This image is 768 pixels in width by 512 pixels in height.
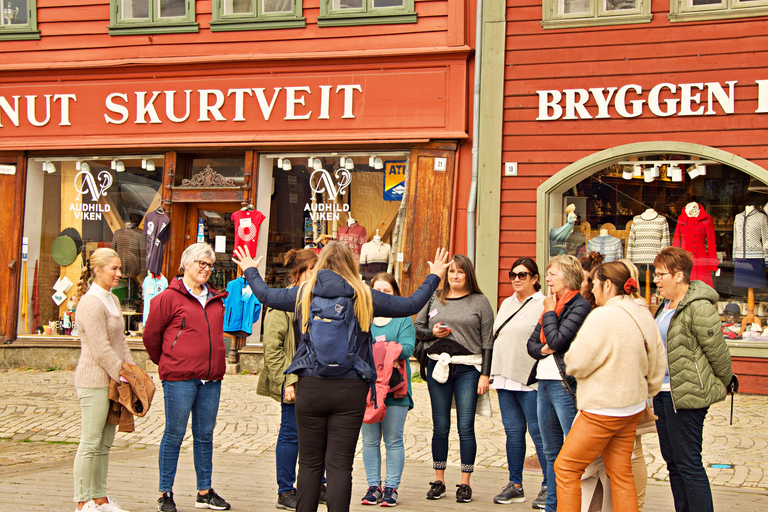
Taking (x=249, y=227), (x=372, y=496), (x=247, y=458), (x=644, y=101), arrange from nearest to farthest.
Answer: (x=372, y=496)
(x=247, y=458)
(x=644, y=101)
(x=249, y=227)

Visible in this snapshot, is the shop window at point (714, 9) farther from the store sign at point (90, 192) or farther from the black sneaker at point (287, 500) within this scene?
the store sign at point (90, 192)

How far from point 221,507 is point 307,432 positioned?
148 cm

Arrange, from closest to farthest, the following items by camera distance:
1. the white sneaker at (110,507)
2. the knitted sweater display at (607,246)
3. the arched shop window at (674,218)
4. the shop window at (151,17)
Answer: the white sneaker at (110,507) < the arched shop window at (674,218) < the knitted sweater display at (607,246) < the shop window at (151,17)

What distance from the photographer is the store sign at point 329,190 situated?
11555 millimetres

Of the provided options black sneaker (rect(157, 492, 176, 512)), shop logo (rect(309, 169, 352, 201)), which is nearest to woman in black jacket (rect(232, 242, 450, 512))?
black sneaker (rect(157, 492, 176, 512))

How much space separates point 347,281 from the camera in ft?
14.8

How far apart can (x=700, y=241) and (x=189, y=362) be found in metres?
7.29

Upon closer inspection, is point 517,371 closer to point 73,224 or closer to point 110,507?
point 110,507

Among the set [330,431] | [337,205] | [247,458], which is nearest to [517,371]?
[330,431]

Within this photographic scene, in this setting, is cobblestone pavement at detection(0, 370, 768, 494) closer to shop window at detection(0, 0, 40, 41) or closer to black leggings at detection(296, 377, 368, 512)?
black leggings at detection(296, 377, 368, 512)

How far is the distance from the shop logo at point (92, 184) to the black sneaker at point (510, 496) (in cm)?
877

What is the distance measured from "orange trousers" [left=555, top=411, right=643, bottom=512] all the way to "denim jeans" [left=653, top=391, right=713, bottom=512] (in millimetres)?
430

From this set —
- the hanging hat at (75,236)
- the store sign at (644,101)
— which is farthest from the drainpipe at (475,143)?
the hanging hat at (75,236)

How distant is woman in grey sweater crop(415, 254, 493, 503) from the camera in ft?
19.4
